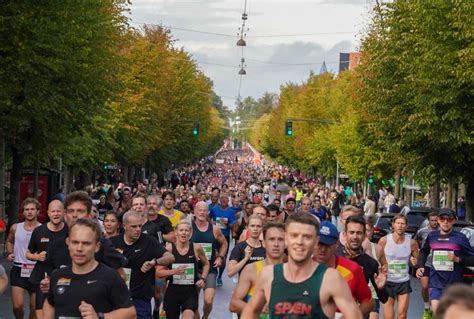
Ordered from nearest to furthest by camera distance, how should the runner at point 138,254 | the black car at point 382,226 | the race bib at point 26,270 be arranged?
the runner at point 138,254 → the race bib at point 26,270 → the black car at point 382,226

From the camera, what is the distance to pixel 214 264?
15.8 m

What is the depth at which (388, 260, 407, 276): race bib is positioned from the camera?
1557 centimetres

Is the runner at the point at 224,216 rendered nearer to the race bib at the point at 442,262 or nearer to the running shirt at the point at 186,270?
the race bib at the point at 442,262

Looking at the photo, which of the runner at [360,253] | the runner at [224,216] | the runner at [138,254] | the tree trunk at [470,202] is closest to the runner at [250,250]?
the runner at [138,254]

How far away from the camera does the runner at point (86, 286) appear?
7832 mm

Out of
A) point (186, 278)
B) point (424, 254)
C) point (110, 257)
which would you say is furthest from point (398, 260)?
point (110, 257)

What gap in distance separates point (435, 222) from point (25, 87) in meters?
13.7

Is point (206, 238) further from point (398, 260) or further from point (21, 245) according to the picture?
point (21, 245)

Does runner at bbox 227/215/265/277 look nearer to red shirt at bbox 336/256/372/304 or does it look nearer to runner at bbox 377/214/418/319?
runner at bbox 377/214/418/319

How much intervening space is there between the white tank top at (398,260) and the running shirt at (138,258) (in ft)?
14.7

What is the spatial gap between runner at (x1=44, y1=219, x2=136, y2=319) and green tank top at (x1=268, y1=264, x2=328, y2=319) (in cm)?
143

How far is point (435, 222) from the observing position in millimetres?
17328

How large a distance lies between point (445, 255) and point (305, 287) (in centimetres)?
851

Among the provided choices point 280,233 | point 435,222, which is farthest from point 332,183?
point 280,233
